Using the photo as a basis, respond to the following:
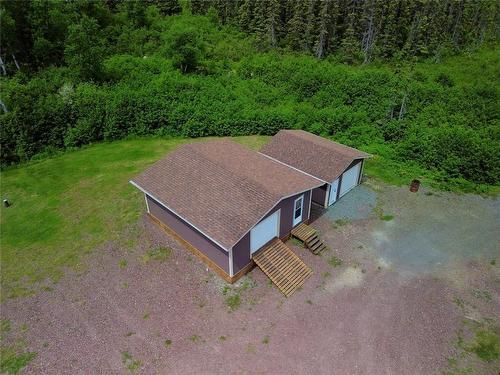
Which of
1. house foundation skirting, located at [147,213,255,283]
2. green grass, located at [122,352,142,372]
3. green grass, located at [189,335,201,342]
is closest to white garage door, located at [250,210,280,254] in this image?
house foundation skirting, located at [147,213,255,283]

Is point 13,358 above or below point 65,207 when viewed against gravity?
below

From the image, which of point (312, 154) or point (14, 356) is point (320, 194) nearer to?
point (312, 154)

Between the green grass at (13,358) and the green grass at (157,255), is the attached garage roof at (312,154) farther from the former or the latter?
the green grass at (13,358)

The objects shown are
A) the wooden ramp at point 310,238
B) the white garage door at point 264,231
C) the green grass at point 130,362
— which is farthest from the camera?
the wooden ramp at point 310,238

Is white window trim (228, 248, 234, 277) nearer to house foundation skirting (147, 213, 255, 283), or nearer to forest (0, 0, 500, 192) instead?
house foundation skirting (147, 213, 255, 283)

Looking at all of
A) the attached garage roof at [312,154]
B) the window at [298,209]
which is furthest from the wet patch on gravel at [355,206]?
the window at [298,209]

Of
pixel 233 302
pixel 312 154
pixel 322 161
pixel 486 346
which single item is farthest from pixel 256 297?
pixel 312 154

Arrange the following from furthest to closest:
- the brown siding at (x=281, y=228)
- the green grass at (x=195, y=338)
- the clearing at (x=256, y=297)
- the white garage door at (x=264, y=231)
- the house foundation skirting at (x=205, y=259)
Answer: the house foundation skirting at (x=205, y=259), the white garage door at (x=264, y=231), the brown siding at (x=281, y=228), the green grass at (x=195, y=338), the clearing at (x=256, y=297)
